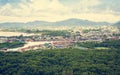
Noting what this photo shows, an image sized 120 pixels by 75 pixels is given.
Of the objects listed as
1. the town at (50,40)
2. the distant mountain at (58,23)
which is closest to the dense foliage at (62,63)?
the town at (50,40)

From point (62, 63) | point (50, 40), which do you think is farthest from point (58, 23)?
point (62, 63)

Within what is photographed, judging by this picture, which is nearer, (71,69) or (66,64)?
(71,69)

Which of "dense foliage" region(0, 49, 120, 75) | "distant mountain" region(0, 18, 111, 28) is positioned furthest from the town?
"distant mountain" region(0, 18, 111, 28)

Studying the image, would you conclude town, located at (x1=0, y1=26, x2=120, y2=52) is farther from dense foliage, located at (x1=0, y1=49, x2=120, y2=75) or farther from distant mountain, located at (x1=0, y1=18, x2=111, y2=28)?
distant mountain, located at (x1=0, y1=18, x2=111, y2=28)

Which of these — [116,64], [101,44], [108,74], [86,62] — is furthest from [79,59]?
[101,44]

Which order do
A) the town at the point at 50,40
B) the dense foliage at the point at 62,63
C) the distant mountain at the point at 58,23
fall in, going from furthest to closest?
the distant mountain at the point at 58,23, the town at the point at 50,40, the dense foliage at the point at 62,63

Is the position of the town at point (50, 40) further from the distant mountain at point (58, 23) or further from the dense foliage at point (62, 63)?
the distant mountain at point (58, 23)

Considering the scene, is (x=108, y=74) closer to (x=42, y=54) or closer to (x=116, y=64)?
(x=116, y=64)

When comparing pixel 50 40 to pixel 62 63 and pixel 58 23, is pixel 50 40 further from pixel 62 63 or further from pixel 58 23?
pixel 58 23

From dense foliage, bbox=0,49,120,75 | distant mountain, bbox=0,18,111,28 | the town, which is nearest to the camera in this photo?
dense foliage, bbox=0,49,120,75
